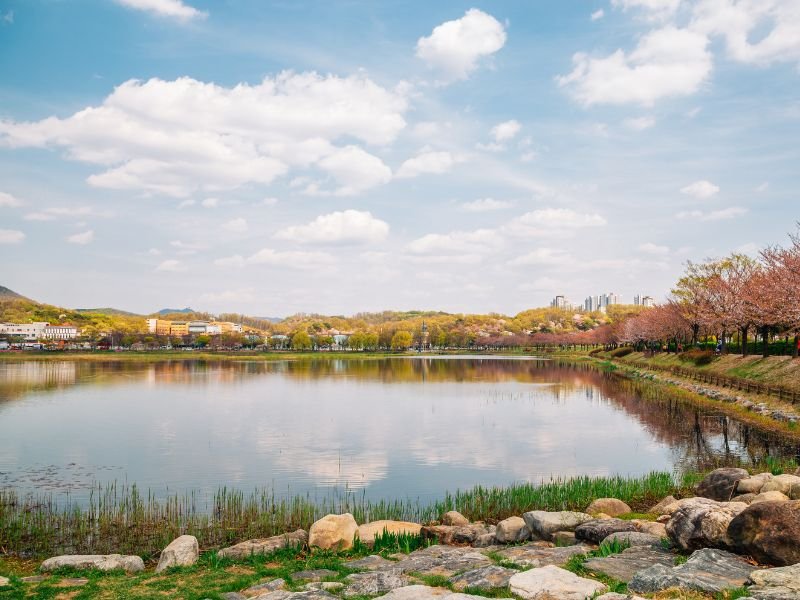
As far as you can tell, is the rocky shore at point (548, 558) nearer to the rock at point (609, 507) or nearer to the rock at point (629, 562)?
the rock at point (629, 562)

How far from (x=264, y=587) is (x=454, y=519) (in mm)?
7564

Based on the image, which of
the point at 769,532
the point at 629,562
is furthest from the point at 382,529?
the point at 769,532

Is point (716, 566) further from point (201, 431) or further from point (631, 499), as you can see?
point (201, 431)

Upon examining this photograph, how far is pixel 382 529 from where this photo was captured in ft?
50.1

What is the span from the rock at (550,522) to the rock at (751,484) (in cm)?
652

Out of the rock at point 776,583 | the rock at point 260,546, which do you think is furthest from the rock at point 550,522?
the rock at point 776,583

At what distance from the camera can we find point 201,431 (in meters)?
35.5

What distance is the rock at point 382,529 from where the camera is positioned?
14352 mm

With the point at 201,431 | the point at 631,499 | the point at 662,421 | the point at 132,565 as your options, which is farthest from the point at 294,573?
the point at 662,421

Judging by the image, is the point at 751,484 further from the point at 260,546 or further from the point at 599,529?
the point at 260,546

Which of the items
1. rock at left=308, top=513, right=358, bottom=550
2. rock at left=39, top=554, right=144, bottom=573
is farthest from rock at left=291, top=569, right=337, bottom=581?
rock at left=39, top=554, right=144, bottom=573

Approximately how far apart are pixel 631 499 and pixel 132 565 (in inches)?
575

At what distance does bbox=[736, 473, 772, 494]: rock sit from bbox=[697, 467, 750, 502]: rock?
204mm

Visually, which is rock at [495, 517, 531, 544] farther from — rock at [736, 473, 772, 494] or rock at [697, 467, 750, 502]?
rock at [736, 473, 772, 494]
